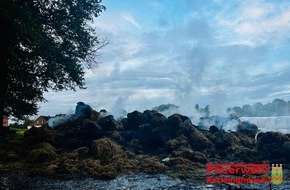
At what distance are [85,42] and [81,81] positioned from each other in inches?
134

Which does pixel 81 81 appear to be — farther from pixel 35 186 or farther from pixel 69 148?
pixel 35 186

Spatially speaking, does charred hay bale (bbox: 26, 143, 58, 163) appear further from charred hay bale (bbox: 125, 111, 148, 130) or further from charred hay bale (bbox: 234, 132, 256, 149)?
charred hay bale (bbox: 234, 132, 256, 149)

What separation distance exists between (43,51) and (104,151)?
9.15 meters

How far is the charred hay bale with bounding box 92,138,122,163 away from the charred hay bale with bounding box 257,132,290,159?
39.4 ft

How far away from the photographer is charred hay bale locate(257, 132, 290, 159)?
2469 cm

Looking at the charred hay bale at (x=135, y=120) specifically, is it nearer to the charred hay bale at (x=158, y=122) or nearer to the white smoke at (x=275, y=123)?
the charred hay bale at (x=158, y=122)

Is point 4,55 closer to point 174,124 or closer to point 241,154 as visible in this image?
point 174,124

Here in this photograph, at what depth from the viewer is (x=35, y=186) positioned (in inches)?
563

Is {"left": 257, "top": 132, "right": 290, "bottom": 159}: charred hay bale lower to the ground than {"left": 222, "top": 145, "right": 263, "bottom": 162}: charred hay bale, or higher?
higher

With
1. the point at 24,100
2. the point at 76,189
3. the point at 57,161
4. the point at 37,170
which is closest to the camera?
the point at 76,189

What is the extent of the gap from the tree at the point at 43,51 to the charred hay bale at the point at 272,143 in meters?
16.0

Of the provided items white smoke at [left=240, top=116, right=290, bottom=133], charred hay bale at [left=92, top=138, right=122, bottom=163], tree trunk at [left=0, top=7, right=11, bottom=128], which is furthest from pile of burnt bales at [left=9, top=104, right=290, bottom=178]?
white smoke at [left=240, top=116, right=290, bottom=133]

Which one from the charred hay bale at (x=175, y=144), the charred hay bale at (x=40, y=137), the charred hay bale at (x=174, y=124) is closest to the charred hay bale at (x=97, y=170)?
the charred hay bale at (x=40, y=137)

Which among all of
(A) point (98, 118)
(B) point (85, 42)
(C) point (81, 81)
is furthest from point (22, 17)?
(A) point (98, 118)
